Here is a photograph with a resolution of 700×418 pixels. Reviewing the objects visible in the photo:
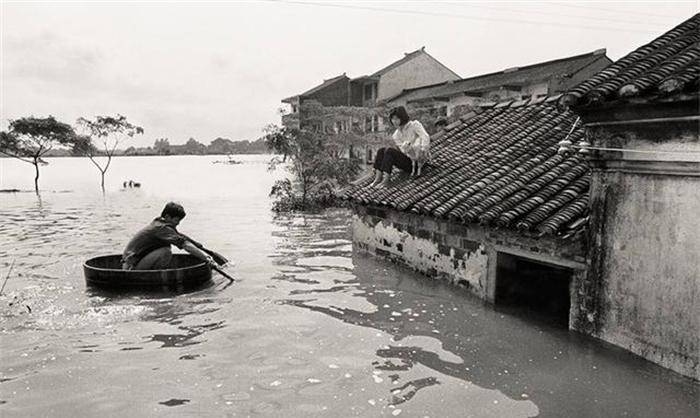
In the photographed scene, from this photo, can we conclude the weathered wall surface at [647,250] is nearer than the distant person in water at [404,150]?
Yes

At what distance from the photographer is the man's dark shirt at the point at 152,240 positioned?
9.76 m

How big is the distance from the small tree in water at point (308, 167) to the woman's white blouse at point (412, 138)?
40.8ft

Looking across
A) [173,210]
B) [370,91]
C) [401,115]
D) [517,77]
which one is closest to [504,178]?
[401,115]

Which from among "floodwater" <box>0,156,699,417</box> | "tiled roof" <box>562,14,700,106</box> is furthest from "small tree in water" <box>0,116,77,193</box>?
"tiled roof" <box>562,14,700,106</box>

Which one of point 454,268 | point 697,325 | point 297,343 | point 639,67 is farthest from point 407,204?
point 697,325

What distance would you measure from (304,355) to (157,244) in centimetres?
457

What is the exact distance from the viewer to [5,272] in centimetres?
1174

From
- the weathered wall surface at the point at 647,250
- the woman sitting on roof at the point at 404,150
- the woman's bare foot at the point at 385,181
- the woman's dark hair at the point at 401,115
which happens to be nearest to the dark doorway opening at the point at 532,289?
the weathered wall surface at the point at 647,250

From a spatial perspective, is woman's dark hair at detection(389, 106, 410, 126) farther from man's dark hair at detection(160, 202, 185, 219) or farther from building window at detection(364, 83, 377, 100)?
building window at detection(364, 83, 377, 100)

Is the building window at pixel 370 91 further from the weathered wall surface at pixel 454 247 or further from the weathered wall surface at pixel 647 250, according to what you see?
the weathered wall surface at pixel 647 250

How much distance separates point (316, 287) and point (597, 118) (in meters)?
5.89

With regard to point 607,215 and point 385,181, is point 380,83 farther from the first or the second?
point 607,215

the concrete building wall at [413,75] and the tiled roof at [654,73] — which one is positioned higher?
the concrete building wall at [413,75]

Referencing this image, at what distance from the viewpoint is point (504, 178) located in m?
9.37
